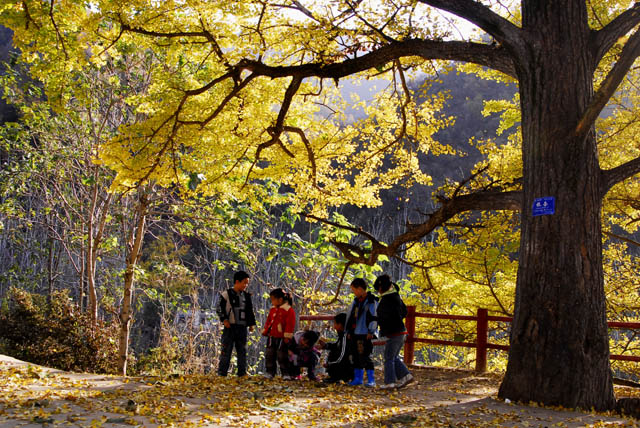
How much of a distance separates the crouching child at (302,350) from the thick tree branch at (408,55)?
3.82 metres

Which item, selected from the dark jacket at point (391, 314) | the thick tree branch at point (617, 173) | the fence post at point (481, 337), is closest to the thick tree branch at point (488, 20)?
the thick tree branch at point (617, 173)

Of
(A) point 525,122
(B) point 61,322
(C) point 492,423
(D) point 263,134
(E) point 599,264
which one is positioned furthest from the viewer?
(B) point 61,322

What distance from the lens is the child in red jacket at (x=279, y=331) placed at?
25.1ft

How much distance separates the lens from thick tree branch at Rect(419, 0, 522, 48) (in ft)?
21.0

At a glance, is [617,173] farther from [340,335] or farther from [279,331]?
[279,331]

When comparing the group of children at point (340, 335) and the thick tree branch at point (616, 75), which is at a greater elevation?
the thick tree branch at point (616, 75)

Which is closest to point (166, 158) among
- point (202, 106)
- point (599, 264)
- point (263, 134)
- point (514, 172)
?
point (202, 106)

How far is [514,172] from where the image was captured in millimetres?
9227

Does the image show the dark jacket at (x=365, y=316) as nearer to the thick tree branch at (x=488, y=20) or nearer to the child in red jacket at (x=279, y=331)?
the child in red jacket at (x=279, y=331)

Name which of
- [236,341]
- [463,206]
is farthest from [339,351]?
[463,206]

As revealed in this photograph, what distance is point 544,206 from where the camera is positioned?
6.14 m

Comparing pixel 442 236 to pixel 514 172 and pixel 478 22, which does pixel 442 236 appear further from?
pixel 478 22

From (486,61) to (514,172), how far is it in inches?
115

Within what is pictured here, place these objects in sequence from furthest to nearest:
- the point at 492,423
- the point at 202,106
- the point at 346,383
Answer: the point at 202,106 → the point at 346,383 → the point at 492,423
